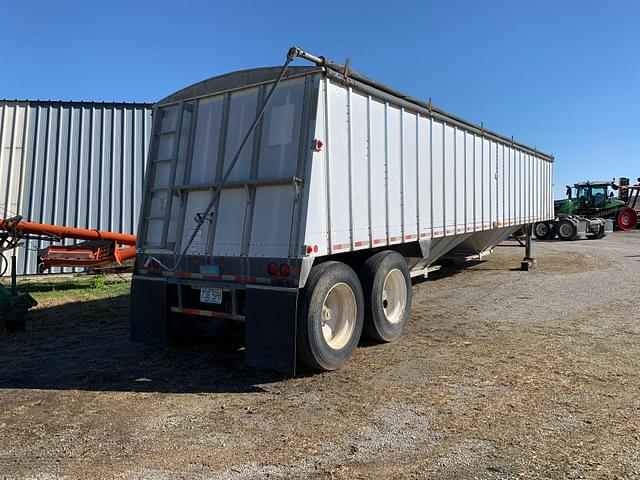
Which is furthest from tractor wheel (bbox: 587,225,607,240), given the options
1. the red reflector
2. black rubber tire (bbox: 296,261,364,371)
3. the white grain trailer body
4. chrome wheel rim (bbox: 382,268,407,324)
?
the red reflector

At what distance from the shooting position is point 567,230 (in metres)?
24.6

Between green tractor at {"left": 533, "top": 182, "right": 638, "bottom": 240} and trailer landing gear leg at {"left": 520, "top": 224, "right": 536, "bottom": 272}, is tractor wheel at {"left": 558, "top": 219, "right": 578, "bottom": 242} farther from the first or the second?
trailer landing gear leg at {"left": 520, "top": 224, "right": 536, "bottom": 272}

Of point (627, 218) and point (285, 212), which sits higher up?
point (627, 218)

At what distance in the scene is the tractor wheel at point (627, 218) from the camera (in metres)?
26.7

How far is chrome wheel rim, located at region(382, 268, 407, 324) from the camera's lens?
6637 millimetres

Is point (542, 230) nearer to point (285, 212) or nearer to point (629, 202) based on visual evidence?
point (629, 202)

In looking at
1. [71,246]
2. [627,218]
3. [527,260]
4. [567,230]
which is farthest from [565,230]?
[71,246]

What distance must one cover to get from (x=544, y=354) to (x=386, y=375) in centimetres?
200

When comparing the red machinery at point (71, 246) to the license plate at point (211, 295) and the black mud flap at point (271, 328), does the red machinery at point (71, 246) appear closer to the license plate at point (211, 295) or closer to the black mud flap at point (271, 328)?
Result: the license plate at point (211, 295)

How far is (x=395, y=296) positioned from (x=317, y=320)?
6.77ft

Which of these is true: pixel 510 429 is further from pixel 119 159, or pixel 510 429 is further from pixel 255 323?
pixel 119 159

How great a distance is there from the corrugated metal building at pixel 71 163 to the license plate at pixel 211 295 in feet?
31.1

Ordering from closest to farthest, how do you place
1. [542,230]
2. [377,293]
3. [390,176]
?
[377,293] < [390,176] < [542,230]

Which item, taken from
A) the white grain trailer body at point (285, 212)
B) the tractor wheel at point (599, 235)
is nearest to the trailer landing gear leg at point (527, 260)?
the white grain trailer body at point (285, 212)
